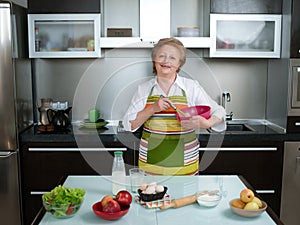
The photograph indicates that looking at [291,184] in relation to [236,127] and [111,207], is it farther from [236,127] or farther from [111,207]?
[111,207]

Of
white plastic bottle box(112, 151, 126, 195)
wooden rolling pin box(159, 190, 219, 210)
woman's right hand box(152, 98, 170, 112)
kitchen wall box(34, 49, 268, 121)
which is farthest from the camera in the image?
kitchen wall box(34, 49, 268, 121)

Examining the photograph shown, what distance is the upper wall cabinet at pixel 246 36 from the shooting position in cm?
312

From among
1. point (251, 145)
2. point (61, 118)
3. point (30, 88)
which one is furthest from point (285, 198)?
point (30, 88)

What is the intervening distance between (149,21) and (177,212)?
183cm

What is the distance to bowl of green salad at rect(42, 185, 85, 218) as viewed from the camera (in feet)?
5.07

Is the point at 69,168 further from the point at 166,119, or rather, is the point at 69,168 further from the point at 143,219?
the point at 143,219

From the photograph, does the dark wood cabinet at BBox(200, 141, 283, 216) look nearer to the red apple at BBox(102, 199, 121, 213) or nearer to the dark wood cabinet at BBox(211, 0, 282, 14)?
the dark wood cabinet at BBox(211, 0, 282, 14)

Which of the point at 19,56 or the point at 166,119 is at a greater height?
the point at 19,56

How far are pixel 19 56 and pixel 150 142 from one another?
140 cm

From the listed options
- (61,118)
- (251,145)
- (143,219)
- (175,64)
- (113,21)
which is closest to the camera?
(143,219)

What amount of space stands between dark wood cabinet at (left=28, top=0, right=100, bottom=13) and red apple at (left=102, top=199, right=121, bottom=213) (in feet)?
6.38

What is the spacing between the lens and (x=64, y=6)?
3.12 meters

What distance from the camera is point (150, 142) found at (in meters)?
2.22

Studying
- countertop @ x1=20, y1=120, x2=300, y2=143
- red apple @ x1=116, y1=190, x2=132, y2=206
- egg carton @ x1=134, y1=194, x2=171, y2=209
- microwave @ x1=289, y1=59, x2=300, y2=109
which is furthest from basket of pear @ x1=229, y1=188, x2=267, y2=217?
microwave @ x1=289, y1=59, x2=300, y2=109
